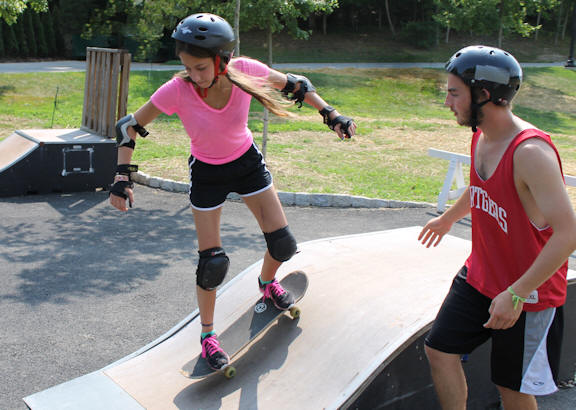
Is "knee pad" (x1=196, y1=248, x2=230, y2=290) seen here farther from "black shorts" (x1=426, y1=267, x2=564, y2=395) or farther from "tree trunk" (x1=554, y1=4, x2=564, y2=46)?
"tree trunk" (x1=554, y1=4, x2=564, y2=46)

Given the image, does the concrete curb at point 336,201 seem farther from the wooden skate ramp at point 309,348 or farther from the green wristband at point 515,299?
the green wristband at point 515,299

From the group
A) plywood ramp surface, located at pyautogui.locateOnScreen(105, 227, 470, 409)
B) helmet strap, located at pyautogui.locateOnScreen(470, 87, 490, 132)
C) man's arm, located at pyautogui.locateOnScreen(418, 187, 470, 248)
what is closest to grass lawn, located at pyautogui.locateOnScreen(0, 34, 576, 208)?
plywood ramp surface, located at pyautogui.locateOnScreen(105, 227, 470, 409)

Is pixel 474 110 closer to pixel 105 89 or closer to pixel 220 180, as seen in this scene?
pixel 220 180

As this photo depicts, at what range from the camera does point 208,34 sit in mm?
3107

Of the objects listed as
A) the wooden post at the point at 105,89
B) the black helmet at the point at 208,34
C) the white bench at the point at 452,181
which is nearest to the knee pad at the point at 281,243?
the black helmet at the point at 208,34

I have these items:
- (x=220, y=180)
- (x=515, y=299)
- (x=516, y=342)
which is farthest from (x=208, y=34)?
(x=516, y=342)

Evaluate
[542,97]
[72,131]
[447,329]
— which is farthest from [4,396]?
[542,97]

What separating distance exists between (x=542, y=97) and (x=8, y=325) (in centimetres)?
2186

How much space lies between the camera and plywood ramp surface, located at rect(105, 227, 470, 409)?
324 centimetres

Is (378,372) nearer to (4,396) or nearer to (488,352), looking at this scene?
(488,352)

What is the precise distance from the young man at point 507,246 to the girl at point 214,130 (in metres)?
1.06

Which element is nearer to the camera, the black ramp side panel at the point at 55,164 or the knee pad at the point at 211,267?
the knee pad at the point at 211,267

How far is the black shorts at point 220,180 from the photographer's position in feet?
11.3

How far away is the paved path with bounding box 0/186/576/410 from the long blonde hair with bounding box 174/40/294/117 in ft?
7.40
